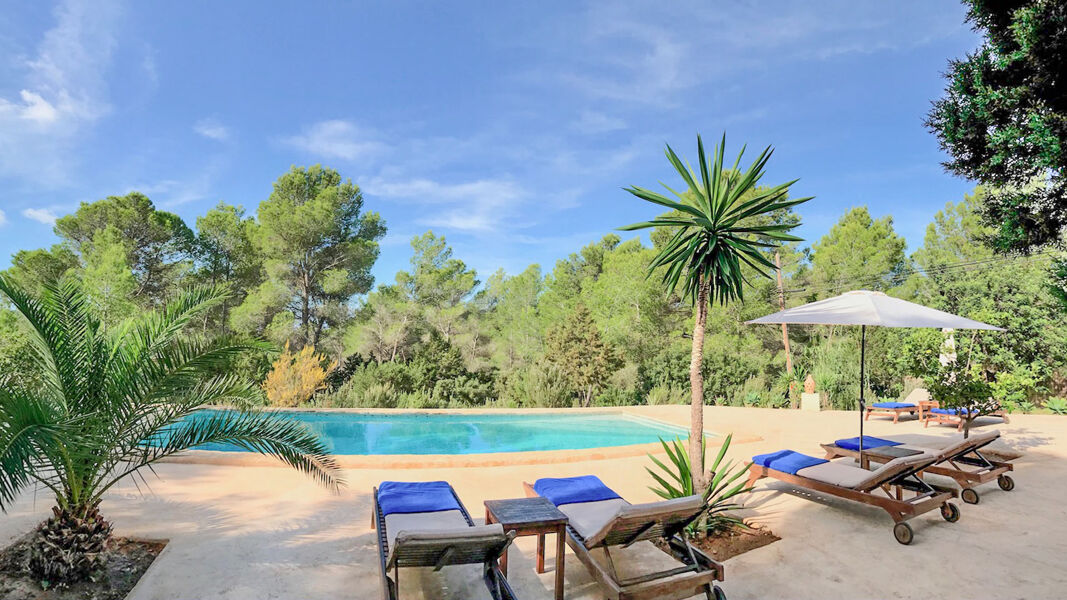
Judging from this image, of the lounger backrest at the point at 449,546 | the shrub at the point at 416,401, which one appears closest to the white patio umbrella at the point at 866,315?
the lounger backrest at the point at 449,546

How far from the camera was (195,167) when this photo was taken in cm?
2100

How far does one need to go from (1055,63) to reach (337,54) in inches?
637

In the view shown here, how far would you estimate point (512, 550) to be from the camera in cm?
376

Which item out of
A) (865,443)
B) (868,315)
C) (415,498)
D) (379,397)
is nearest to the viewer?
(415,498)

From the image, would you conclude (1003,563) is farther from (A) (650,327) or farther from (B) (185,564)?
(A) (650,327)

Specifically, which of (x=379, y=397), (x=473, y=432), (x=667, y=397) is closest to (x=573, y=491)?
(x=473, y=432)

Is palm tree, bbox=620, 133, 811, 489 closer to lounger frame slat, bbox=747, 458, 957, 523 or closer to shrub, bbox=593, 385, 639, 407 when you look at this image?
lounger frame slat, bbox=747, 458, 957, 523

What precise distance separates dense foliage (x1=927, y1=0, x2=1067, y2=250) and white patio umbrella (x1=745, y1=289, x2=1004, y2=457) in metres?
0.95

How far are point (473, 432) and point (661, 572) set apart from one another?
8.40 meters

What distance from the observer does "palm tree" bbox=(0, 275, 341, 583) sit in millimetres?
3021

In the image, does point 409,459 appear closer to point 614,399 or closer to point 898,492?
point 898,492

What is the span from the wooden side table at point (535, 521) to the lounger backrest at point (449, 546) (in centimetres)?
31

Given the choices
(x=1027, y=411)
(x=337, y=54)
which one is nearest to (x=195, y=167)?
(x=337, y=54)

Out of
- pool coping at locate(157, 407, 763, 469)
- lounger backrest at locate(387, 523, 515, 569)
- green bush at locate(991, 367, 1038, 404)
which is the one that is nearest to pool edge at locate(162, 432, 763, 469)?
pool coping at locate(157, 407, 763, 469)
